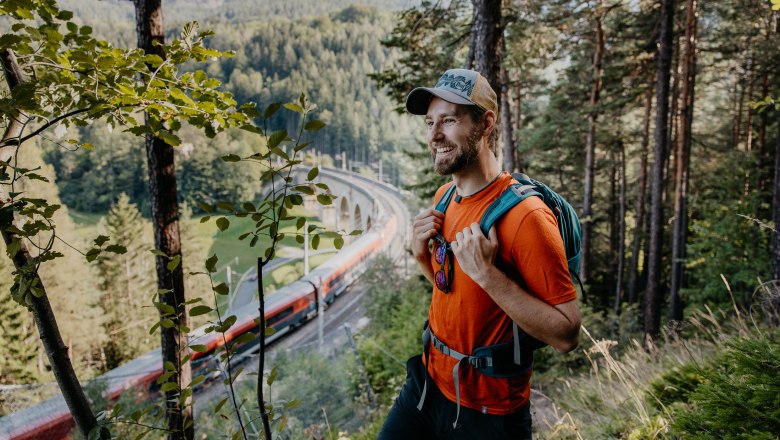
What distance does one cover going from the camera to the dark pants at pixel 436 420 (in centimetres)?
165

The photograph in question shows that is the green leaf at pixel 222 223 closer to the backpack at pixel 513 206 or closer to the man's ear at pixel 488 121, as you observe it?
the backpack at pixel 513 206

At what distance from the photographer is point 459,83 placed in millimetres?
1747

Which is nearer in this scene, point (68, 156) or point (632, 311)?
point (632, 311)

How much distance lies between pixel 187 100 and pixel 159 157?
7.26 feet

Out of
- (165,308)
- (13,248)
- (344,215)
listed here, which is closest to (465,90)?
(165,308)

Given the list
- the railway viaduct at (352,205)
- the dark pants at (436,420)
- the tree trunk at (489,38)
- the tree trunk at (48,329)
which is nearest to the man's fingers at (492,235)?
the dark pants at (436,420)

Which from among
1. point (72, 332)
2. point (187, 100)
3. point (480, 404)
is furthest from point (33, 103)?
point (72, 332)

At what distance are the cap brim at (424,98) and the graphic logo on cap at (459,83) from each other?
0.04 meters

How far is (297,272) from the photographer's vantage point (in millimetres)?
39125

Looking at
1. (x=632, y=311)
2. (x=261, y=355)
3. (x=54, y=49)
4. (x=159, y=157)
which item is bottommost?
(x=632, y=311)

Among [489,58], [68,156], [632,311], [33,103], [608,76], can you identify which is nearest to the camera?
[33,103]

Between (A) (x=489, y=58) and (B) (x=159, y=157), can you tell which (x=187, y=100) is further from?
(A) (x=489, y=58)

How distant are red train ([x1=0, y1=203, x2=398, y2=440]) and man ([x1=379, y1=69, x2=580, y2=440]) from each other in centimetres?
79

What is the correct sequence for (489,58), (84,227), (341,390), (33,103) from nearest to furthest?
(33,103), (489,58), (341,390), (84,227)
